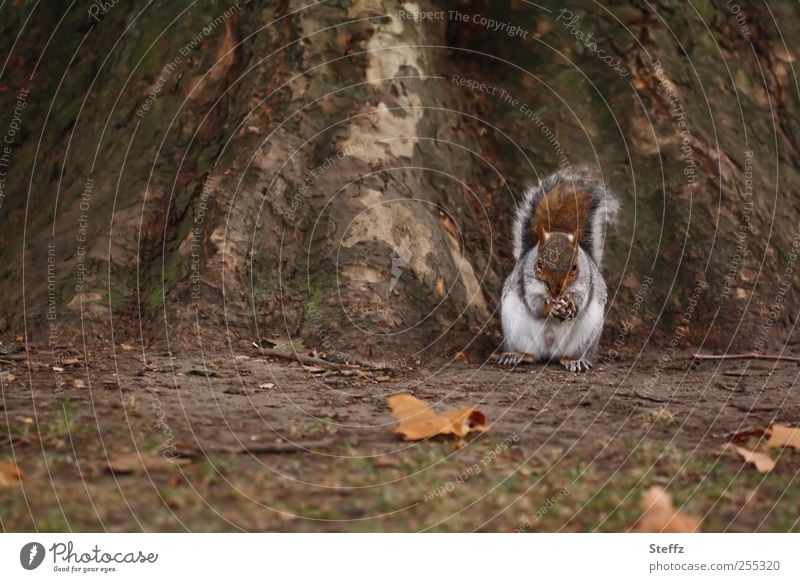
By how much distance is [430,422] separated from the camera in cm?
315

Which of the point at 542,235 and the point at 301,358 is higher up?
the point at 542,235

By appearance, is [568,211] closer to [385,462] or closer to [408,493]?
[385,462]

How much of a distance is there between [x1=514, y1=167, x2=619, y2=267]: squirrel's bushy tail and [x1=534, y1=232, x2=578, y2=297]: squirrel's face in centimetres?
26

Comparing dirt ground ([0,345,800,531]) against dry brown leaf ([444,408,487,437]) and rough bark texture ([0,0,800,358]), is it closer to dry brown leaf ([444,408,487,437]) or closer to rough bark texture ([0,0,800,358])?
dry brown leaf ([444,408,487,437])

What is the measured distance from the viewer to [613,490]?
8.82 feet

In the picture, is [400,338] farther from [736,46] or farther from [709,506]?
[736,46]

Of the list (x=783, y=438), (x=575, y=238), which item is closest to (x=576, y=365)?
(x=575, y=238)

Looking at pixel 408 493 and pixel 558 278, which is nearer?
pixel 408 493

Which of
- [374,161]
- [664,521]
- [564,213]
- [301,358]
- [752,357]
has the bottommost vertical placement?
[664,521]

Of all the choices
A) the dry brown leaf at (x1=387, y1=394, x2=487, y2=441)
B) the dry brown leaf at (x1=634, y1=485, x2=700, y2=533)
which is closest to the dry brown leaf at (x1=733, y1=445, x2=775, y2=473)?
the dry brown leaf at (x1=634, y1=485, x2=700, y2=533)

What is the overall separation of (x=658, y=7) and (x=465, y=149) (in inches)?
63.2

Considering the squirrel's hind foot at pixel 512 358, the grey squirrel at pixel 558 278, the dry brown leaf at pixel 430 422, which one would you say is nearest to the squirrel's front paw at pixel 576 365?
the grey squirrel at pixel 558 278

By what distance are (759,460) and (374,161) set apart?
9.82 feet
